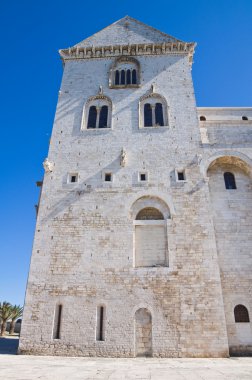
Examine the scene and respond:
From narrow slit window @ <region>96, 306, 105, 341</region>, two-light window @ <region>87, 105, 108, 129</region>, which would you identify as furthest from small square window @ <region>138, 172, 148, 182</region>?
narrow slit window @ <region>96, 306, 105, 341</region>

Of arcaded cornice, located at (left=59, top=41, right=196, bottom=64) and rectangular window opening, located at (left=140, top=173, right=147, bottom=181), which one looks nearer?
rectangular window opening, located at (left=140, top=173, right=147, bottom=181)

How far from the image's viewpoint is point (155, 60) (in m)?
19.2

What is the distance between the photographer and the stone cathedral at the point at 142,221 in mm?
11523

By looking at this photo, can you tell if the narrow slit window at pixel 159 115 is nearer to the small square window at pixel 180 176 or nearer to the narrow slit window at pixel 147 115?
the narrow slit window at pixel 147 115

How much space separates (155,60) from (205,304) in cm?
1592

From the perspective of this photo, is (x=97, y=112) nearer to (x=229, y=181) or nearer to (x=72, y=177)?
(x=72, y=177)

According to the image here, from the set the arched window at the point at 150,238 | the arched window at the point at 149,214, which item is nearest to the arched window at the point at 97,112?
the arched window at the point at 149,214

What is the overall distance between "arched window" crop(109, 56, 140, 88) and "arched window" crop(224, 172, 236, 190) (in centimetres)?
833

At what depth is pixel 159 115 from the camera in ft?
56.0

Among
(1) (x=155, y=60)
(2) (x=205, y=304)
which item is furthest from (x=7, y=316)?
(1) (x=155, y=60)

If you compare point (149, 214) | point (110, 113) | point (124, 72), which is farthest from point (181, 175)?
point (124, 72)

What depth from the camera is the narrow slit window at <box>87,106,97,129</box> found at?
17.1 meters

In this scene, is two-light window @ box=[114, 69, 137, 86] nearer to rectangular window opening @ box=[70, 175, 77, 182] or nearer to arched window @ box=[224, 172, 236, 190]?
rectangular window opening @ box=[70, 175, 77, 182]

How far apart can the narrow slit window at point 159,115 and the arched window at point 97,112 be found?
2938 mm
